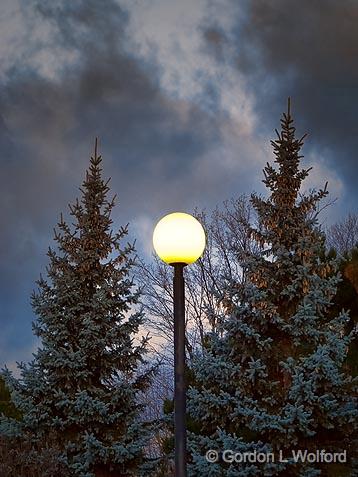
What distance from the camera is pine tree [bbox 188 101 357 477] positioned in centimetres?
941

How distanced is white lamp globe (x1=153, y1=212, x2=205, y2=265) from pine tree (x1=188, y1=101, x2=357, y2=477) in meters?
4.24

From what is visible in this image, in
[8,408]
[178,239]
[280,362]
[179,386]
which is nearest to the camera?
[179,386]

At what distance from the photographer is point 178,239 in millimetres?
5828

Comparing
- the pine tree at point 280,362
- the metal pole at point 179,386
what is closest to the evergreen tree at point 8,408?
the pine tree at point 280,362

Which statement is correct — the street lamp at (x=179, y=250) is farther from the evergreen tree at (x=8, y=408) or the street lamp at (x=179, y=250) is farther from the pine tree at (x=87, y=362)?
the evergreen tree at (x=8, y=408)

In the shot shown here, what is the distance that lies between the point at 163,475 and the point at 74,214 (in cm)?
531

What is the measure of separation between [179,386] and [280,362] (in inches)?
176

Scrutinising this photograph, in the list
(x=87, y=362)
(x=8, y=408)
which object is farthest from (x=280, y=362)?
(x=8, y=408)

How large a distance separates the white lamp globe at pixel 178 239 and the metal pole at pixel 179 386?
0.74 feet

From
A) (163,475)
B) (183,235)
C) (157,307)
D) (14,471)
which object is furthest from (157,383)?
(183,235)

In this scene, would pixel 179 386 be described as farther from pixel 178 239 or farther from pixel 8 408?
pixel 8 408

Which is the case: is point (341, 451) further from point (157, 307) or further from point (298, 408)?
point (157, 307)

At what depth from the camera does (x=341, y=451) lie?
9680mm

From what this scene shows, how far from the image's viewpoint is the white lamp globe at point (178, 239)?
5832 millimetres
